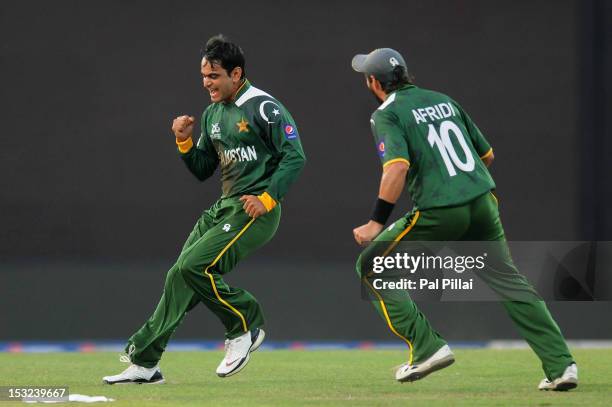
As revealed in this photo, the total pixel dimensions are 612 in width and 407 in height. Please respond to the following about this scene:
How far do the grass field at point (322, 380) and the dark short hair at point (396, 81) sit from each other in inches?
64.4

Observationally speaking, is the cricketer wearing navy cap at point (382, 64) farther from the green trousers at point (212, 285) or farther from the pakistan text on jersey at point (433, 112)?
the green trousers at point (212, 285)

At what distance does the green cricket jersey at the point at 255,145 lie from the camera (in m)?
7.57

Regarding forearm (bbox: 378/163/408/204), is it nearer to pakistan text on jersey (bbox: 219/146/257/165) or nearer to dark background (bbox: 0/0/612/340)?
pakistan text on jersey (bbox: 219/146/257/165)

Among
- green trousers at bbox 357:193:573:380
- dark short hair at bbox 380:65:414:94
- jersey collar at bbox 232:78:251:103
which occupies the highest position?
dark short hair at bbox 380:65:414:94

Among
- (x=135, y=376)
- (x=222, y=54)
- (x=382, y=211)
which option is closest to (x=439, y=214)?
(x=382, y=211)

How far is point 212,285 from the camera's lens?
753cm

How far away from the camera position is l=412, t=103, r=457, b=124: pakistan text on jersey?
7.06 metres

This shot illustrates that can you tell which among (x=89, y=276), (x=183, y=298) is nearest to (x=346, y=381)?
(x=183, y=298)

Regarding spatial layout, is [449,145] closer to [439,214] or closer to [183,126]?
[439,214]

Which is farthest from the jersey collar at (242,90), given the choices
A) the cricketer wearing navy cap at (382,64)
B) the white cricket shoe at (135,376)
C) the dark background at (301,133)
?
the dark background at (301,133)

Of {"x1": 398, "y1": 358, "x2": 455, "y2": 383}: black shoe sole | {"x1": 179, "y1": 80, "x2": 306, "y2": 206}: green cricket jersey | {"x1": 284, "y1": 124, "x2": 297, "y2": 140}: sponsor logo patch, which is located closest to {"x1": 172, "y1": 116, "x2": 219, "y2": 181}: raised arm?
{"x1": 179, "y1": 80, "x2": 306, "y2": 206}: green cricket jersey

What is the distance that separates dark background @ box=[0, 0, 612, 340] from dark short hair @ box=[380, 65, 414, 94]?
3619 millimetres

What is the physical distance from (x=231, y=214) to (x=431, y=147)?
1.32 metres

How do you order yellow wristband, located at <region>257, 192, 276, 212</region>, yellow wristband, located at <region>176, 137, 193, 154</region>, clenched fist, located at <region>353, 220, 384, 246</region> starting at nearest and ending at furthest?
clenched fist, located at <region>353, 220, 384, 246</region> → yellow wristband, located at <region>257, 192, 276, 212</region> → yellow wristband, located at <region>176, 137, 193, 154</region>
